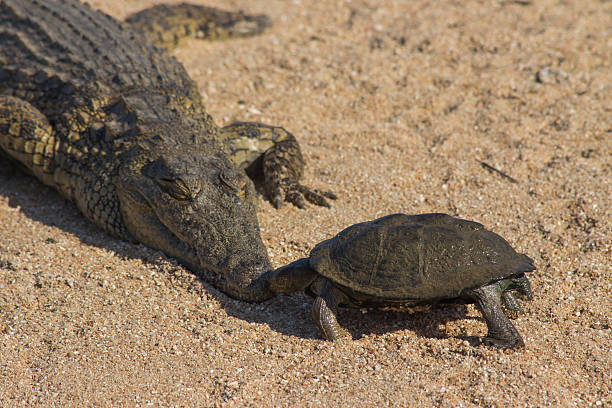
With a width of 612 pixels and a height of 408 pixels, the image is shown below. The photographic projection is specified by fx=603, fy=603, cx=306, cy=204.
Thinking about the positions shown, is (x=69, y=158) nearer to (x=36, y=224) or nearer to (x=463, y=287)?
(x=36, y=224)

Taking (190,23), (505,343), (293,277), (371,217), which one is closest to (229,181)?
(293,277)

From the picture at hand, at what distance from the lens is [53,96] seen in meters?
5.39

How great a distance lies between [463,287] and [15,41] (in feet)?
15.9

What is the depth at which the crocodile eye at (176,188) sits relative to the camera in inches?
168

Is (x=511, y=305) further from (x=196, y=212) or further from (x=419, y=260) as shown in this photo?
(x=196, y=212)

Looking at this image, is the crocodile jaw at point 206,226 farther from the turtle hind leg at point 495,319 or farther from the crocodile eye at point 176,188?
the turtle hind leg at point 495,319

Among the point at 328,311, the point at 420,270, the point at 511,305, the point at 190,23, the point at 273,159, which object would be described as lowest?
the point at 273,159

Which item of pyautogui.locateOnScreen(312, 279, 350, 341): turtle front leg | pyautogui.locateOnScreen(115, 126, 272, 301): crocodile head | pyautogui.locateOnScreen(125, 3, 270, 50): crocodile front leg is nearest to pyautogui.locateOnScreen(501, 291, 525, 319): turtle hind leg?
pyautogui.locateOnScreen(312, 279, 350, 341): turtle front leg

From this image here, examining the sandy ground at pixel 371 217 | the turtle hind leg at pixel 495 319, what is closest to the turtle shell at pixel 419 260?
the turtle hind leg at pixel 495 319

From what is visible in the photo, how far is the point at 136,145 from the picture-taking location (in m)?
4.72

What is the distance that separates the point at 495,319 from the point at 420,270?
530mm

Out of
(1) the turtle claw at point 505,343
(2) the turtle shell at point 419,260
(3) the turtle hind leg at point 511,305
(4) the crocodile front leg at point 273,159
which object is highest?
(2) the turtle shell at point 419,260

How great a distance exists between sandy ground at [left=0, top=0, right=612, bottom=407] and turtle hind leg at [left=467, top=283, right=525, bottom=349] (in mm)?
75

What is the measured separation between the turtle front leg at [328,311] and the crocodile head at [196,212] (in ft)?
1.48
